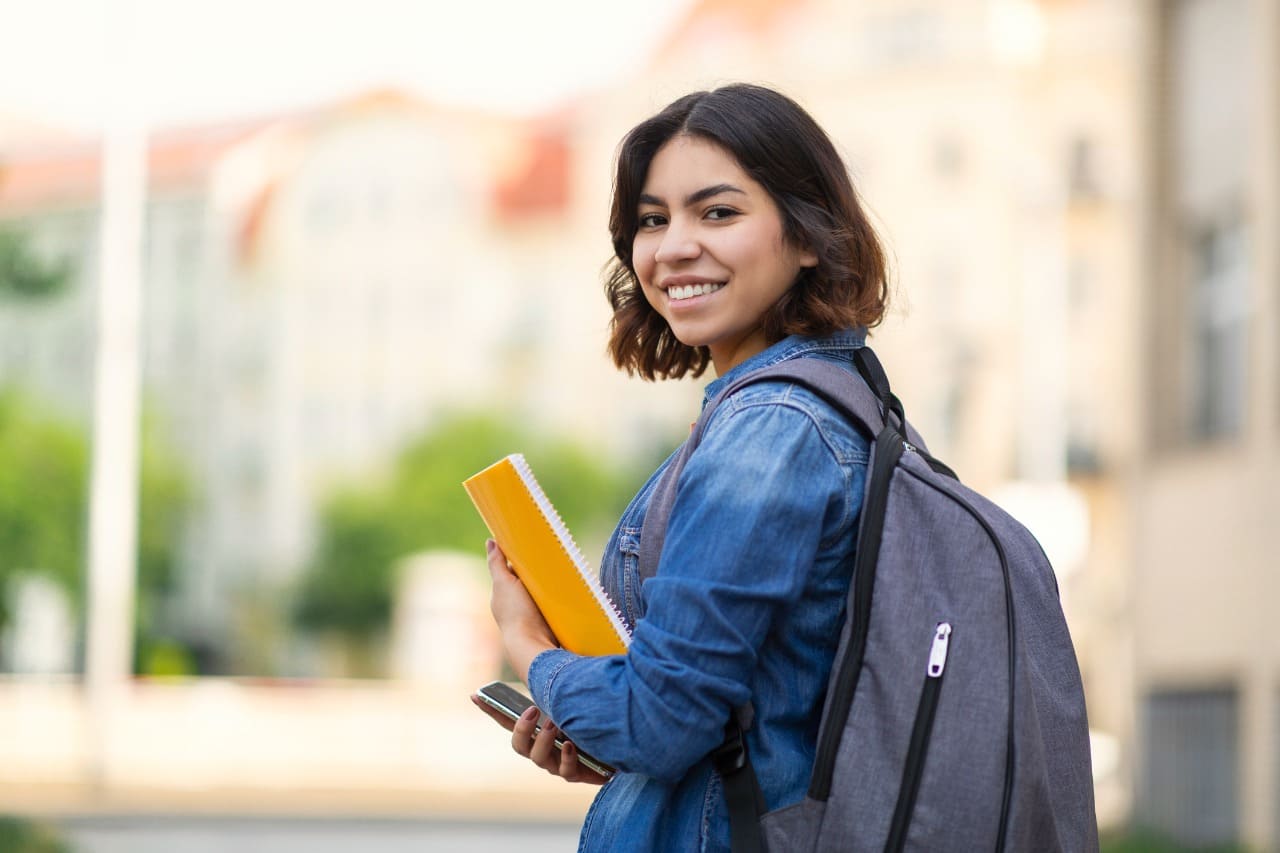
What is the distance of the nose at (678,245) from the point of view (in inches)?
94.3

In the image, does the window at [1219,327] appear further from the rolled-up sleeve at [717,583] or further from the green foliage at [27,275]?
the rolled-up sleeve at [717,583]

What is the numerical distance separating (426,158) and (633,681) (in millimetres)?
65973

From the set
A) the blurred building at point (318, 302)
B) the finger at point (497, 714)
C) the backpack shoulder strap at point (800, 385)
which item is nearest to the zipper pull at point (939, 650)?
the backpack shoulder strap at point (800, 385)

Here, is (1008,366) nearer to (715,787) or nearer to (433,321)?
(433,321)

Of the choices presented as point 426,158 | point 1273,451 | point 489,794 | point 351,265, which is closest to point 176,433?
point 351,265

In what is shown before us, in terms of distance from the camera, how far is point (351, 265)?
219 ft

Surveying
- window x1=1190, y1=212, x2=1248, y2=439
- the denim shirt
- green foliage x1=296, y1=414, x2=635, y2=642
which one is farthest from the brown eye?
green foliage x1=296, y1=414, x2=635, y2=642

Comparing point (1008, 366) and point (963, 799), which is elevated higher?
point (1008, 366)

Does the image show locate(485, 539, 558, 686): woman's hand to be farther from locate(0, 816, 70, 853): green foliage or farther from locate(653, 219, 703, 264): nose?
locate(0, 816, 70, 853): green foliage

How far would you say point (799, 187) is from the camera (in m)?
2.39

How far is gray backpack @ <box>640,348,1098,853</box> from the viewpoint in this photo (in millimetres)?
2088

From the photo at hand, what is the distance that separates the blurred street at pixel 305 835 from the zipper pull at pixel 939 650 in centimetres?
1030

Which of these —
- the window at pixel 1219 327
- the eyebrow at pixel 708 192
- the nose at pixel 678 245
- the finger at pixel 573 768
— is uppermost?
the window at pixel 1219 327

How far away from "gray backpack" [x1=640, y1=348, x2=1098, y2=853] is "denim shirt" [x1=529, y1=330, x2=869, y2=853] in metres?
0.04
